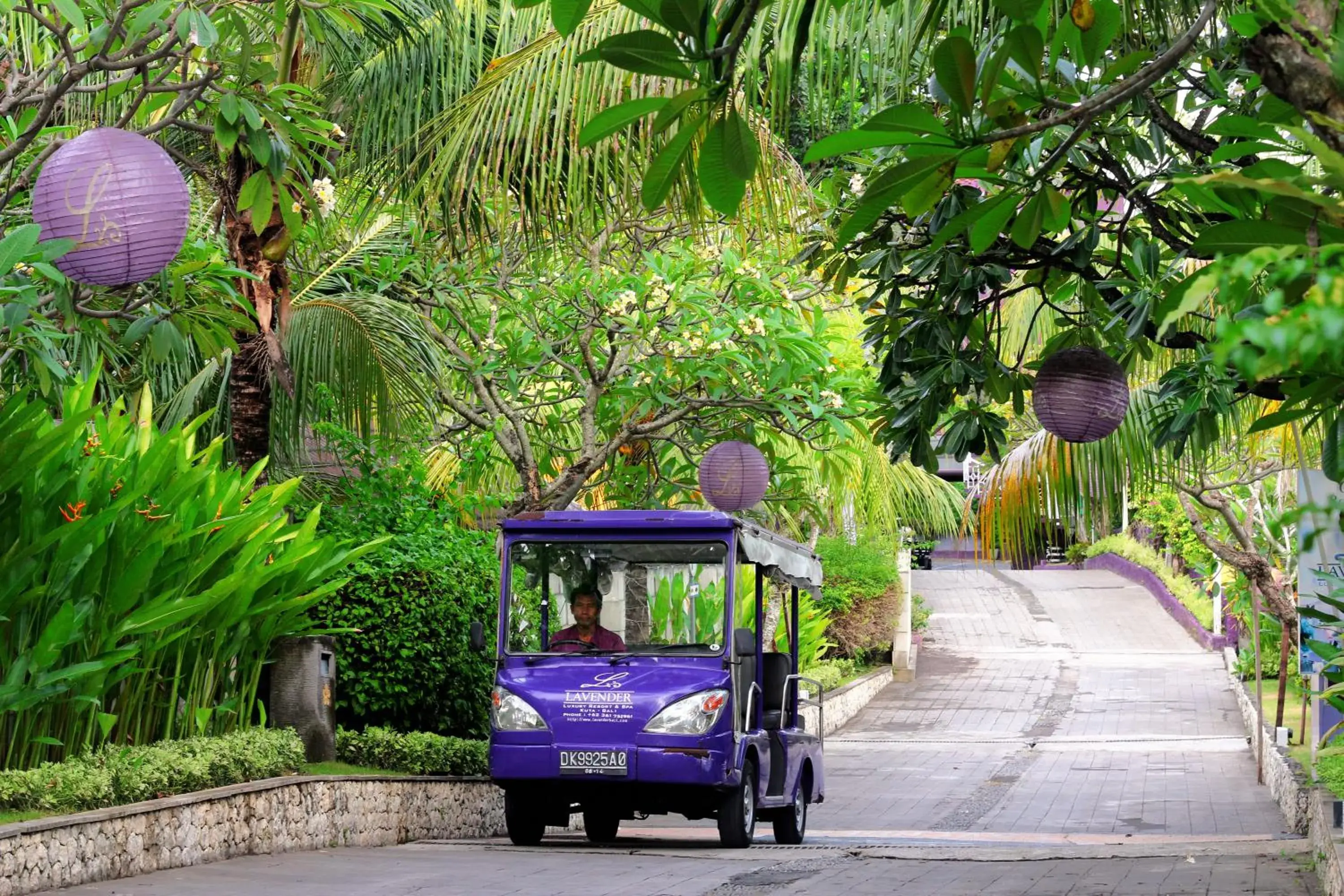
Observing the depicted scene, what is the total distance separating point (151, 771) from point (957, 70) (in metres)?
6.86

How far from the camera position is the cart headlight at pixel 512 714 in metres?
11.9

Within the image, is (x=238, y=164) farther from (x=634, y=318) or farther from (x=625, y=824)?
(x=625, y=824)

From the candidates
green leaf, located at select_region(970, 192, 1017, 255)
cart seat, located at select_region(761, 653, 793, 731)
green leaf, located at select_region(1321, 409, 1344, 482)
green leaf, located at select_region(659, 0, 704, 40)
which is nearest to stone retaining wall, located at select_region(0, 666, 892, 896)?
cart seat, located at select_region(761, 653, 793, 731)

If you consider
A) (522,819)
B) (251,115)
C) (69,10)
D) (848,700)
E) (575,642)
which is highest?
(69,10)

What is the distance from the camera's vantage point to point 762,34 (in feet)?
23.9

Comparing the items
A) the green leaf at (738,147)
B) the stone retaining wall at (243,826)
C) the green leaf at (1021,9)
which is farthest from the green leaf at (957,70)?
the stone retaining wall at (243,826)

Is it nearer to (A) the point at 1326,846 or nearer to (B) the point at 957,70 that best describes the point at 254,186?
(B) the point at 957,70

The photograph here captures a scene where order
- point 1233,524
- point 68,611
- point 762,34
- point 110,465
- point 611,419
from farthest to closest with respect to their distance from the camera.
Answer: point 1233,524 < point 611,419 < point 110,465 < point 68,611 < point 762,34

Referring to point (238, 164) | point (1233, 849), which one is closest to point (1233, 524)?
point (1233, 849)

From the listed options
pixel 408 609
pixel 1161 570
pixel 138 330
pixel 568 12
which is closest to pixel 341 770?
pixel 408 609

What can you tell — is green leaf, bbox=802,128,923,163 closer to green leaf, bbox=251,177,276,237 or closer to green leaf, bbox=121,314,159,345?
green leaf, bbox=251,177,276,237

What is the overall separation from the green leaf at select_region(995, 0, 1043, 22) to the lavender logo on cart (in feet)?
27.6

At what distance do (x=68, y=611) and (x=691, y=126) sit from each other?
18.2ft

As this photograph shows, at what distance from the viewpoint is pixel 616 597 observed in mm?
12547
